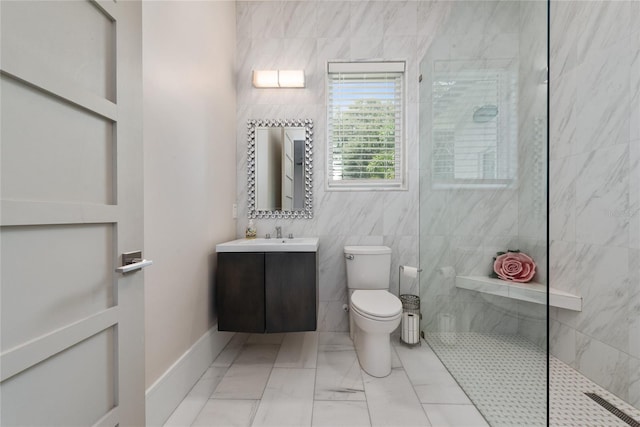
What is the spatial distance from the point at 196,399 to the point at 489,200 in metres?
1.83

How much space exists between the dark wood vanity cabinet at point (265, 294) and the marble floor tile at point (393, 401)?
50cm

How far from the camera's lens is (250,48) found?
232 centimetres

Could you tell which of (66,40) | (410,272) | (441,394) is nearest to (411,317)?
(410,272)

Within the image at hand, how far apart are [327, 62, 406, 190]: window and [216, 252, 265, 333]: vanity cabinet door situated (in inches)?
39.8

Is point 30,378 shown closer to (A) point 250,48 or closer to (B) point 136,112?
(B) point 136,112

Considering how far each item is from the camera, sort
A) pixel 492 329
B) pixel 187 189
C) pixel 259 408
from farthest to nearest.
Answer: pixel 187 189, pixel 259 408, pixel 492 329

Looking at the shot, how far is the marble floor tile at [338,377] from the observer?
4.97ft

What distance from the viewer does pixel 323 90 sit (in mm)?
2326

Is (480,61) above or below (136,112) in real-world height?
above

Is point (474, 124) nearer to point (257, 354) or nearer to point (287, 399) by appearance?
point (287, 399)

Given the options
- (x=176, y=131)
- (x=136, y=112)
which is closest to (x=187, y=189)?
(x=176, y=131)

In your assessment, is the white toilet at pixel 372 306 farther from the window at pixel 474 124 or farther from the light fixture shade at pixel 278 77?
the light fixture shade at pixel 278 77

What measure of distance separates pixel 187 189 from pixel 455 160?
1575 millimetres

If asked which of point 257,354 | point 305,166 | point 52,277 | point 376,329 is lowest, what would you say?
A: point 257,354
